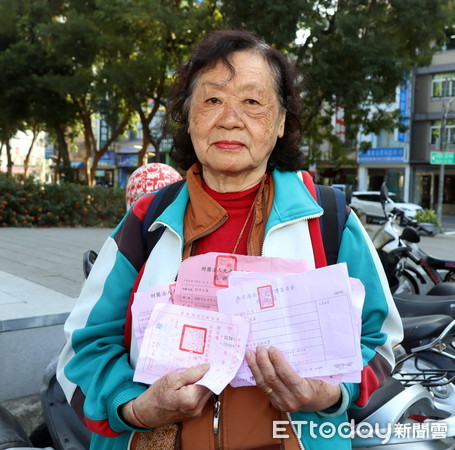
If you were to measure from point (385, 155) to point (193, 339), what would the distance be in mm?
30573

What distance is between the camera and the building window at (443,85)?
27.5 m

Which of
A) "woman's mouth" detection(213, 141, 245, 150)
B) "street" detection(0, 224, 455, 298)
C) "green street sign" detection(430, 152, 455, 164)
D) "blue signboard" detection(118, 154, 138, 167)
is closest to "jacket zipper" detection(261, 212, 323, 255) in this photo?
"woman's mouth" detection(213, 141, 245, 150)

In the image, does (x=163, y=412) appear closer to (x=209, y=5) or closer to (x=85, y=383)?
(x=85, y=383)

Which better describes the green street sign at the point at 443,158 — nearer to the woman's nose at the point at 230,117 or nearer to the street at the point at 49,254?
the street at the point at 49,254

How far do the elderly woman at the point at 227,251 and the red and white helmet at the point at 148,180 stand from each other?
1363 millimetres

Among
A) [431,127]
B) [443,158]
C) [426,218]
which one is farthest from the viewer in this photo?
[431,127]

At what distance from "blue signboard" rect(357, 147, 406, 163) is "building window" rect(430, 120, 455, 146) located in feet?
5.60

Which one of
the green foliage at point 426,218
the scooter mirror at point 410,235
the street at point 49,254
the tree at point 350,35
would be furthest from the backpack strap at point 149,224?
the green foliage at point 426,218

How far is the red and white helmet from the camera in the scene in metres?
2.81

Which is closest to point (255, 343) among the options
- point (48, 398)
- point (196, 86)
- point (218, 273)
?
point (218, 273)

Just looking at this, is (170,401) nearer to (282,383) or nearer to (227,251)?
(282,383)

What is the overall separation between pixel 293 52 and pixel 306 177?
36.4 feet

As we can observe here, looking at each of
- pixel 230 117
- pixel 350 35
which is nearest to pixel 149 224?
pixel 230 117

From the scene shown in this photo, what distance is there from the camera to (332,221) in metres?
1.34
